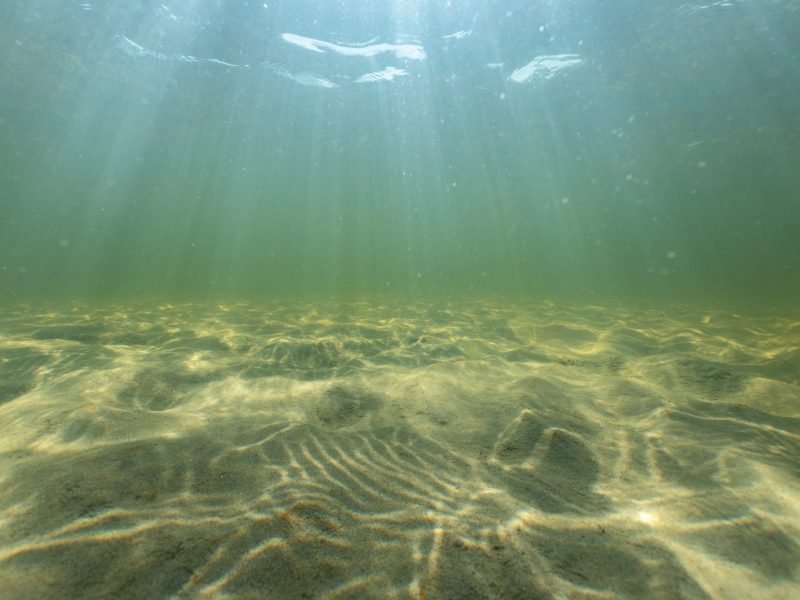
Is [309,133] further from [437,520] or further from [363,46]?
[437,520]

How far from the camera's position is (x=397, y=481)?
2.25 meters

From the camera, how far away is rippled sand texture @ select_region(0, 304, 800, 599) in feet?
4.89

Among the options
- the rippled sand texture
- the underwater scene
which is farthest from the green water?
the rippled sand texture

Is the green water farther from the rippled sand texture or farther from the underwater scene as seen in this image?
the rippled sand texture

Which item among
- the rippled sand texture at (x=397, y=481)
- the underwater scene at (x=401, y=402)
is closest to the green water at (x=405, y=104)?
the underwater scene at (x=401, y=402)

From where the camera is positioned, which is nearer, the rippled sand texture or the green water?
the rippled sand texture

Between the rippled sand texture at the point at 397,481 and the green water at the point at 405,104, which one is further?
the green water at the point at 405,104

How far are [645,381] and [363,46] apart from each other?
22.2 m

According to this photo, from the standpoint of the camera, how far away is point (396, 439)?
2877 mm

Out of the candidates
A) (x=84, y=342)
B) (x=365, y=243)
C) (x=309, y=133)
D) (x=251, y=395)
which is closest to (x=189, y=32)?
(x=309, y=133)

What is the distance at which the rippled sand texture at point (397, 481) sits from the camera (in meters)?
1.49

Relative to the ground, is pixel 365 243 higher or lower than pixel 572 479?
higher

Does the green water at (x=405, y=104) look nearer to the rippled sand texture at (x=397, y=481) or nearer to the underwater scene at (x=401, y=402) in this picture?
the underwater scene at (x=401, y=402)

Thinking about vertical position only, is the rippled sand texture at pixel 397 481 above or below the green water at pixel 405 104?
below
